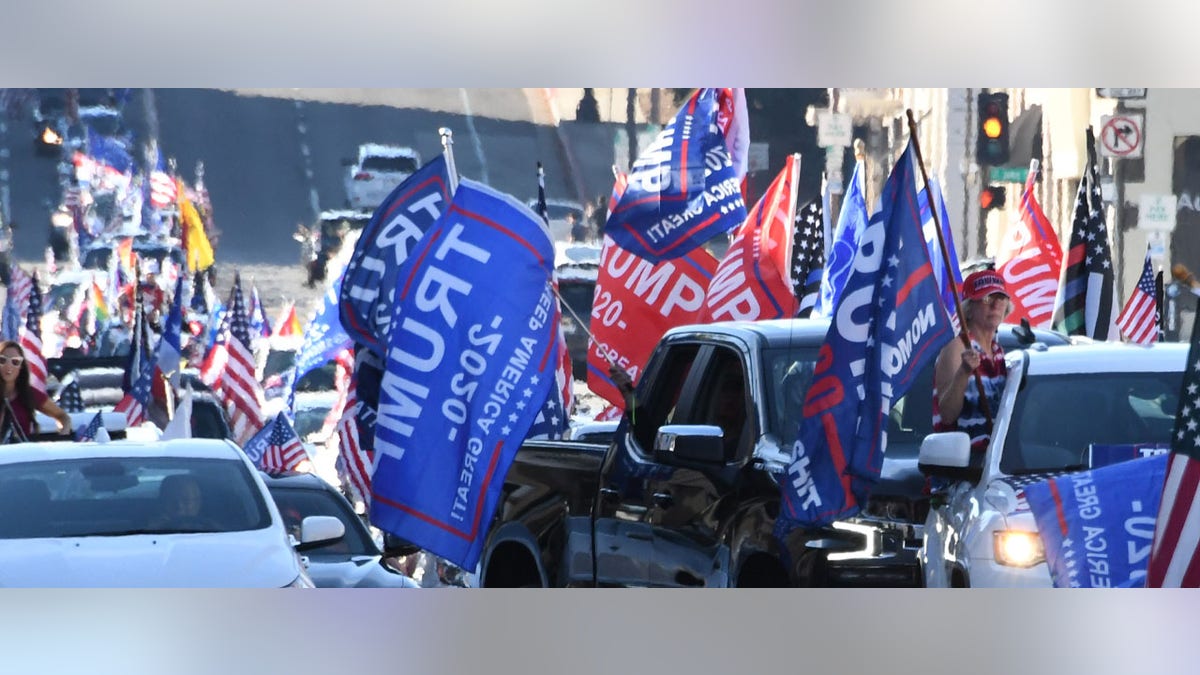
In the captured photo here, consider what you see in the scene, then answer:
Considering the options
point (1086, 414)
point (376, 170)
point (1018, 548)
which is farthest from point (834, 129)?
point (1018, 548)

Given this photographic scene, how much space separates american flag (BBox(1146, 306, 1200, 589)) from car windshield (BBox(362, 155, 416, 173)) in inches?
941

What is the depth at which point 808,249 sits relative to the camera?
1900 cm

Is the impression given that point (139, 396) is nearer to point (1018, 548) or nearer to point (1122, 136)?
point (1018, 548)

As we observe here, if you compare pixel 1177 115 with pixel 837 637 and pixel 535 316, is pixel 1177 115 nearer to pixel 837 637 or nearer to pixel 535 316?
pixel 535 316

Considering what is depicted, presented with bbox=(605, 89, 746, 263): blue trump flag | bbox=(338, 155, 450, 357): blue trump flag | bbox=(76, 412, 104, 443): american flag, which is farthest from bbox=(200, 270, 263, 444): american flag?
bbox=(338, 155, 450, 357): blue trump flag

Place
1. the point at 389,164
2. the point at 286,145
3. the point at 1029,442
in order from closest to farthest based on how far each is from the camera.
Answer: the point at 1029,442 < the point at 389,164 < the point at 286,145

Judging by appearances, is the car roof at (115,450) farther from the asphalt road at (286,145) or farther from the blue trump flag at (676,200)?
the asphalt road at (286,145)

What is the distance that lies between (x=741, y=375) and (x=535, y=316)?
1.45 meters

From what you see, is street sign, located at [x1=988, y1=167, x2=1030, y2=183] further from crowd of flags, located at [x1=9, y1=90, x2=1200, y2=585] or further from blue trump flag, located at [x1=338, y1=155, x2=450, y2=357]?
blue trump flag, located at [x1=338, y1=155, x2=450, y2=357]

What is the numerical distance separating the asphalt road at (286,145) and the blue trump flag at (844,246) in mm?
12868

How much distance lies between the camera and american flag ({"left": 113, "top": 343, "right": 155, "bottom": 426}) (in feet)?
64.2

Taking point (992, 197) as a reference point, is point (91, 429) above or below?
below

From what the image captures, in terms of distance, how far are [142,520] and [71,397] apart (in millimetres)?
13107
